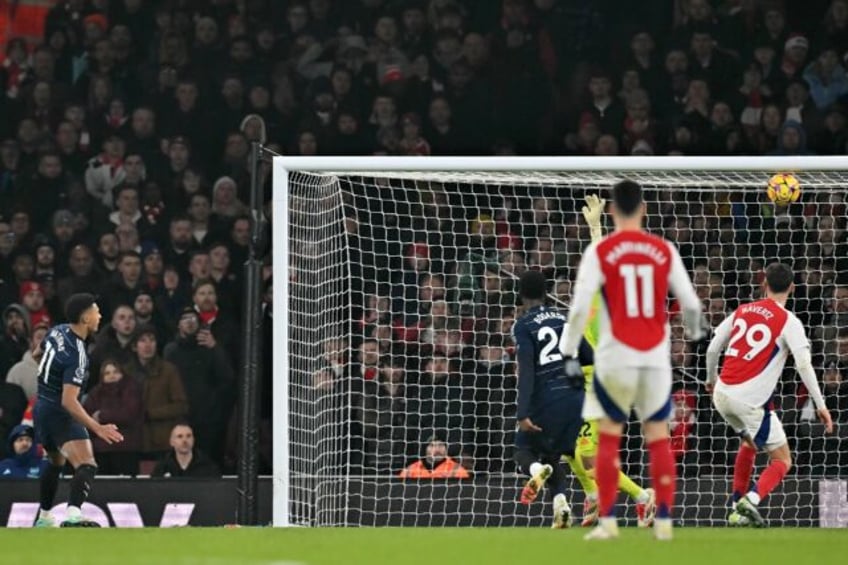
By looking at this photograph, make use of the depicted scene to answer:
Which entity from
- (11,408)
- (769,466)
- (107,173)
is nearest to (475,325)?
(769,466)

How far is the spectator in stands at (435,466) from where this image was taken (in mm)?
13484

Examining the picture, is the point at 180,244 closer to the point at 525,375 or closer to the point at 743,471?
the point at 525,375

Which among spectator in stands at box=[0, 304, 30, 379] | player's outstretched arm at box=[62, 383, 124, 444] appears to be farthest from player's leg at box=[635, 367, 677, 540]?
spectator in stands at box=[0, 304, 30, 379]

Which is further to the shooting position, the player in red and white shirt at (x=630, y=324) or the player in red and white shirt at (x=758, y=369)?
the player in red and white shirt at (x=758, y=369)

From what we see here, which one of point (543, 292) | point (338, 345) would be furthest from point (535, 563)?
point (338, 345)

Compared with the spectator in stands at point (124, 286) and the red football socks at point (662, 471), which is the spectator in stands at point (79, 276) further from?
the red football socks at point (662, 471)

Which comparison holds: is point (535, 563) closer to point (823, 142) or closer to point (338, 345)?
point (338, 345)

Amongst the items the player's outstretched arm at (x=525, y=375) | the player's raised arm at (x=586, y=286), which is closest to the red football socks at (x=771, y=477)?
the player's outstretched arm at (x=525, y=375)

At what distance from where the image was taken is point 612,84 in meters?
17.4

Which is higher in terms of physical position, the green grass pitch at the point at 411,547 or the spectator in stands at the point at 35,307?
the spectator in stands at the point at 35,307

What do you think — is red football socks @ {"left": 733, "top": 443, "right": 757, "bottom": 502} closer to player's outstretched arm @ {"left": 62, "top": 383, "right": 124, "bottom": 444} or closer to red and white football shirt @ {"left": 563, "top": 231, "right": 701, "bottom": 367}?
red and white football shirt @ {"left": 563, "top": 231, "right": 701, "bottom": 367}

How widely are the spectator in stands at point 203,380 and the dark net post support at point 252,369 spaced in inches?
88.8

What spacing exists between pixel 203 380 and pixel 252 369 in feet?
7.83

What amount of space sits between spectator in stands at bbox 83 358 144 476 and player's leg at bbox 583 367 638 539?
7.15 meters
